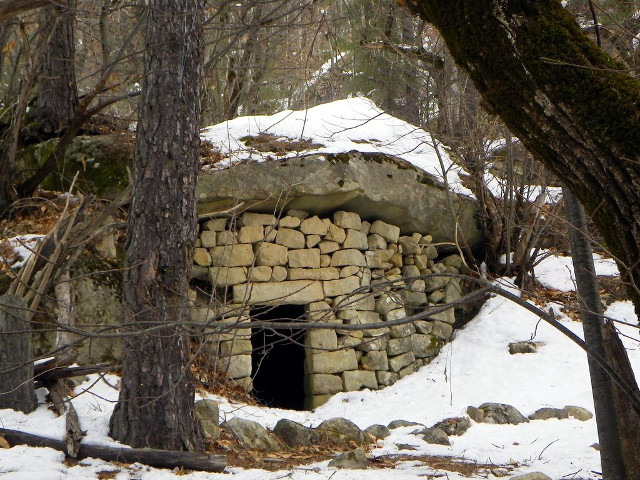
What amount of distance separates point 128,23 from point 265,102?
12.9 ft

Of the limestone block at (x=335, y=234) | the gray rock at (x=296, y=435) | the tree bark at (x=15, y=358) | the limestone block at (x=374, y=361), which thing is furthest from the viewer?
the limestone block at (x=374, y=361)

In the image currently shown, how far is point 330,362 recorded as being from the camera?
735cm

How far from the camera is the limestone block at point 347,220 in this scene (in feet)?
24.8

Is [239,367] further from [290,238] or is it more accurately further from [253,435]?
[253,435]

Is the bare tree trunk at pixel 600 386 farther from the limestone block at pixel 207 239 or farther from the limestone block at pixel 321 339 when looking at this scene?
the limestone block at pixel 207 239

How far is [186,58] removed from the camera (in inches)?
187

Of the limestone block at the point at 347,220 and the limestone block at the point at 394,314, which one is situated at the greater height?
the limestone block at the point at 347,220

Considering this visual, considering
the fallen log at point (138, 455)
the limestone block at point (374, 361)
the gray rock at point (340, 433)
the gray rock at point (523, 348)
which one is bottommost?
the gray rock at point (340, 433)

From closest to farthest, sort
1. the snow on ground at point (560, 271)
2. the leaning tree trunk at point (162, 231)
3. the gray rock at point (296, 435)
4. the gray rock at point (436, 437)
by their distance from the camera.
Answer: the leaning tree trunk at point (162, 231) < the gray rock at point (296, 435) < the gray rock at point (436, 437) < the snow on ground at point (560, 271)

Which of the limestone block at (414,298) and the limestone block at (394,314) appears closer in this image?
the limestone block at (394,314)

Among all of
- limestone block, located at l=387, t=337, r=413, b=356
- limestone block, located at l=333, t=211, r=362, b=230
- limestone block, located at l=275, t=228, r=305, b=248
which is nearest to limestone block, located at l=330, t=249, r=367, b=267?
limestone block, located at l=333, t=211, r=362, b=230

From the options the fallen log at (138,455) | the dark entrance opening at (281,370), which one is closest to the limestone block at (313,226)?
the dark entrance opening at (281,370)

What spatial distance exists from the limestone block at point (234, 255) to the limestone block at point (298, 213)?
58 centimetres

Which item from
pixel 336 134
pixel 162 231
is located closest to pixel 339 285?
pixel 336 134
